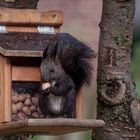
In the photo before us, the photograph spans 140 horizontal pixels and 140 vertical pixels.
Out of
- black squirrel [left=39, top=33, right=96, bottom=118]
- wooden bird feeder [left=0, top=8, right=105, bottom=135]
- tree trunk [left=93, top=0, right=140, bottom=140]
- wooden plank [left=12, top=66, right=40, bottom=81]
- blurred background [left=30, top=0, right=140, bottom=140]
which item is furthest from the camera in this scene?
blurred background [left=30, top=0, right=140, bottom=140]

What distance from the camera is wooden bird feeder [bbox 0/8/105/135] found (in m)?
3.02

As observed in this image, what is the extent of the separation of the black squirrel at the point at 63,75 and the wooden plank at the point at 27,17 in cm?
15

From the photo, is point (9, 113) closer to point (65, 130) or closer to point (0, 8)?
point (65, 130)

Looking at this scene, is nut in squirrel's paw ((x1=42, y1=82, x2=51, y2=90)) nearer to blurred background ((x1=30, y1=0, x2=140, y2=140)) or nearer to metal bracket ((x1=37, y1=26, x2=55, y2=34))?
metal bracket ((x1=37, y1=26, x2=55, y2=34))

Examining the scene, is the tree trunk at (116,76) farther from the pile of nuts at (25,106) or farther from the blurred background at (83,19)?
the blurred background at (83,19)

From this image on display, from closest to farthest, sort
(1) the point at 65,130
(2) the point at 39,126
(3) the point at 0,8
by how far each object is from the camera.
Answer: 1. (2) the point at 39,126
2. (1) the point at 65,130
3. (3) the point at 0,8

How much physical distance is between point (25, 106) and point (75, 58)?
0.93ft

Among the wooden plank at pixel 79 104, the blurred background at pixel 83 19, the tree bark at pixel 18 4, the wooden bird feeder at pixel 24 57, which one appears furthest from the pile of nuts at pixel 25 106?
the blurred background at pixel 83 19

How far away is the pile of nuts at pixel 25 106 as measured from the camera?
322cm

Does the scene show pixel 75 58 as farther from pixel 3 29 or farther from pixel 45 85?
pixel 3 29

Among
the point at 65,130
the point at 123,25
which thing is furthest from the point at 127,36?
the point at 65,130

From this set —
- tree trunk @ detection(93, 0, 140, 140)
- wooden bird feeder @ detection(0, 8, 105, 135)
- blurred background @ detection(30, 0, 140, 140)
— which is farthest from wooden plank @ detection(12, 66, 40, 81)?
blurred background @ detection(30, 0, 140, 140)

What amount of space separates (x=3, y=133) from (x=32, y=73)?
0.90 ft

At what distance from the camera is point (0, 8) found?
3.38m
